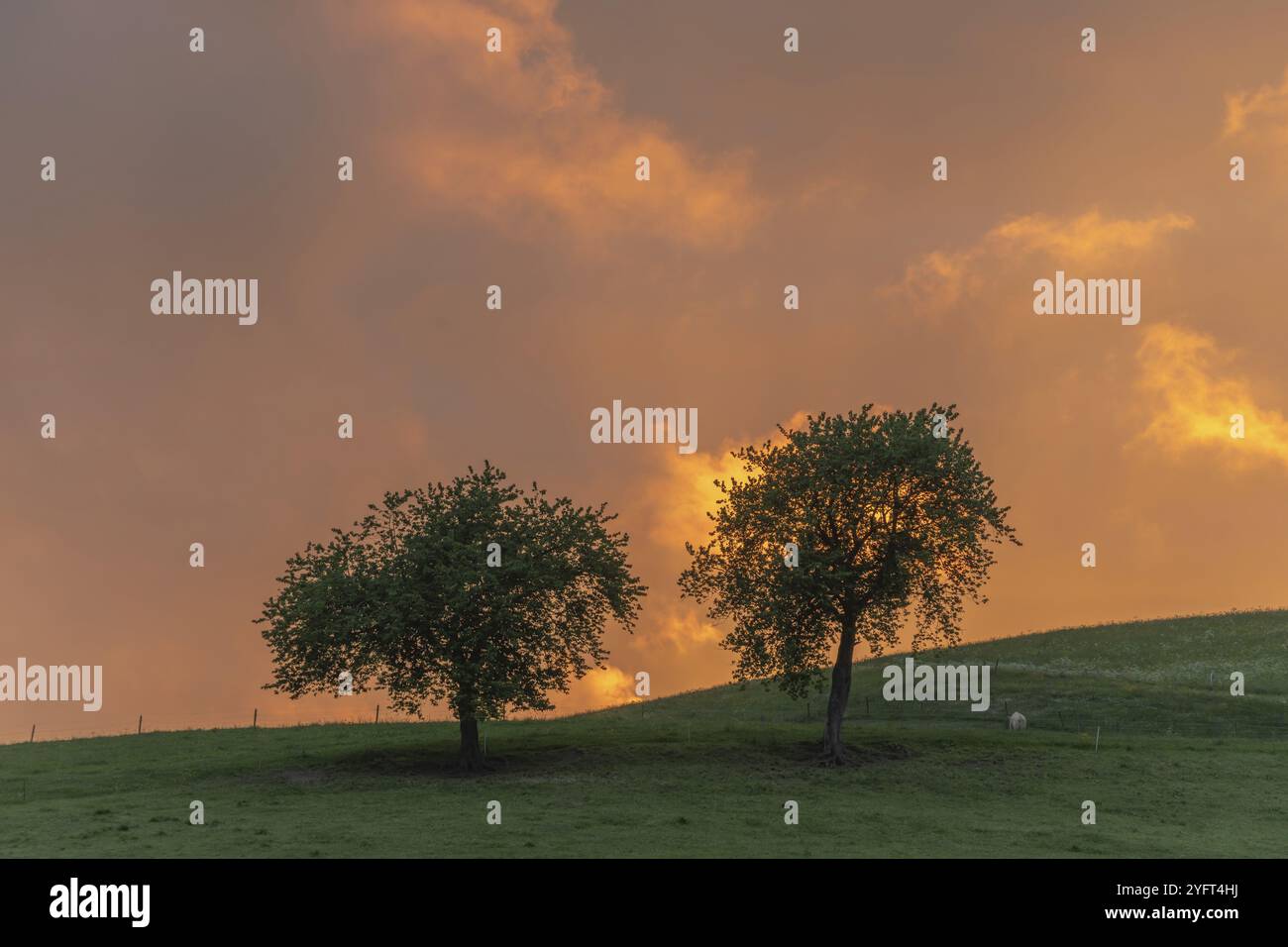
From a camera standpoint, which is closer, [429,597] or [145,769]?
[429,597]

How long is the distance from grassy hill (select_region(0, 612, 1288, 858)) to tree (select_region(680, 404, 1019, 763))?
6212mm

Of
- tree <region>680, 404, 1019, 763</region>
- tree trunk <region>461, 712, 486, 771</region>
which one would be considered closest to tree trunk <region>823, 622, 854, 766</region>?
tree <region>680, 404, 1019, 763</region>

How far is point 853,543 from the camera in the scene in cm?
6406

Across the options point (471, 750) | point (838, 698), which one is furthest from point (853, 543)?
point (471, 750)

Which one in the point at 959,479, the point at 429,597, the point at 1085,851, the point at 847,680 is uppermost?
the point at 959,479

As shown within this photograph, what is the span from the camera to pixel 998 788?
190 ft

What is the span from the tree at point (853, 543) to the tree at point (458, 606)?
875 centimetres

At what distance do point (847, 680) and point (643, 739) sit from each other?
43.7 ft

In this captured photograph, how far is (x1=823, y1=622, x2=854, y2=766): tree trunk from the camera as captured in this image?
205 ft

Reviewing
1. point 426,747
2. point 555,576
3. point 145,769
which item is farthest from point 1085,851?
point 145,769

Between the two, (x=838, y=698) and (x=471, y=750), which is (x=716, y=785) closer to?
(x=838, y=698)
